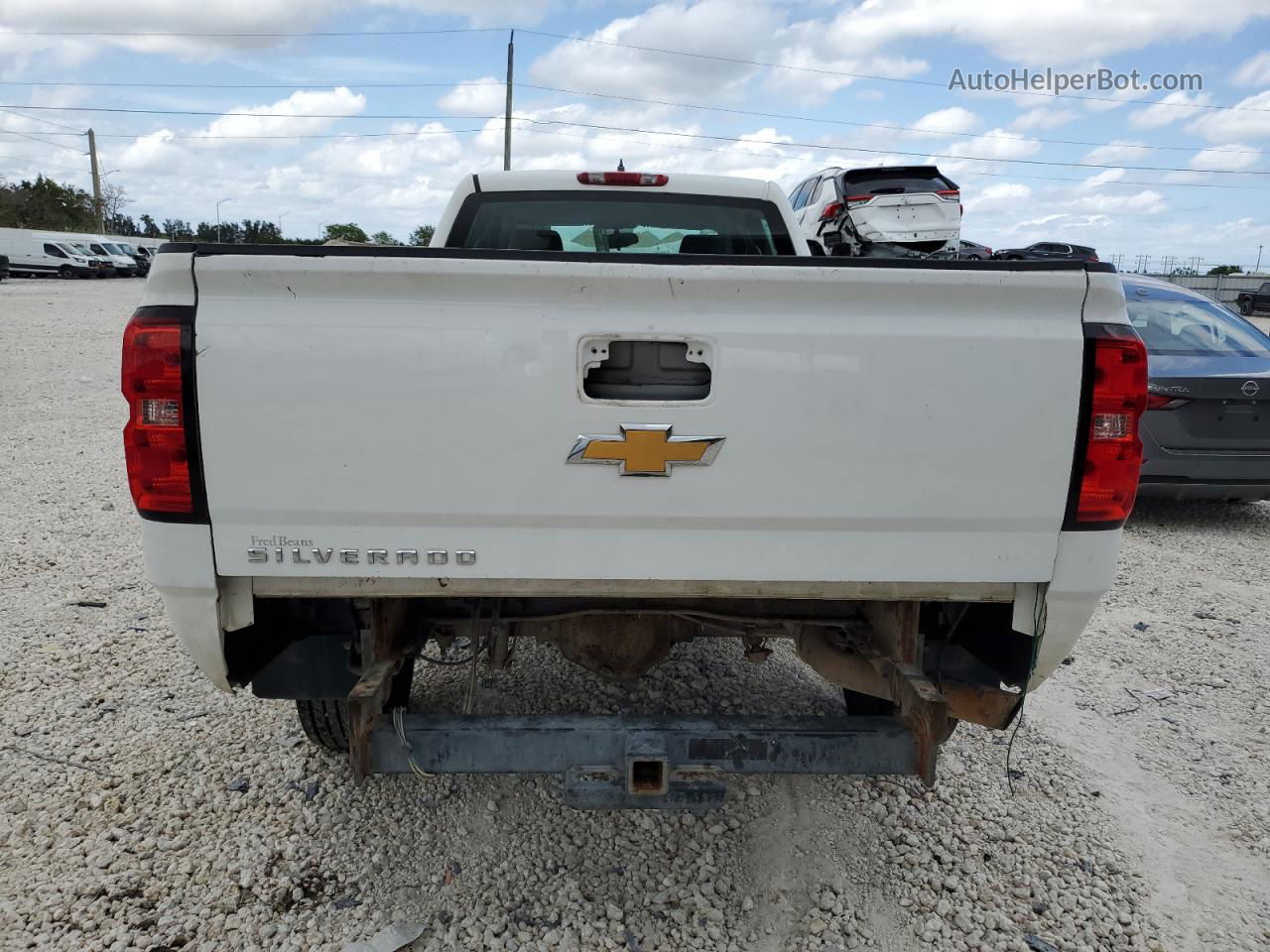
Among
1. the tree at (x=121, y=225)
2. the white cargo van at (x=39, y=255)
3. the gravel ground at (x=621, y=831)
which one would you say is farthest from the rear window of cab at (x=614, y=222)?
the tree at (x=121, y=225)

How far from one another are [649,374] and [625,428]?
0.53 ft

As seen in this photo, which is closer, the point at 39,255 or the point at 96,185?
the point at 39,255

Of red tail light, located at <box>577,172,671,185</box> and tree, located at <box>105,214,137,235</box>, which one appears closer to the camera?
red tail light, located at <box>577,172,671,185</box>

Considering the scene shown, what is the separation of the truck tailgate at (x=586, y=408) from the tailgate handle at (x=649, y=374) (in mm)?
49

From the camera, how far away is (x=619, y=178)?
4148mm

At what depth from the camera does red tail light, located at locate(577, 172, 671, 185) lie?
411 cm

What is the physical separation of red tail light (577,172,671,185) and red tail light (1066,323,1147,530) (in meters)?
2.48

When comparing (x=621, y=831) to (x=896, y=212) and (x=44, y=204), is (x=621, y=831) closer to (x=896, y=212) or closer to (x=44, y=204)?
(x=896, y=212)

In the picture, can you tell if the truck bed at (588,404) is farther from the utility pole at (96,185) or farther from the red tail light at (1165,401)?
the utility pole at (96,185)

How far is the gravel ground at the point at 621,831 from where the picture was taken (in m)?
2.59

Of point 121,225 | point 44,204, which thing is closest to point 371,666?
point 44,204

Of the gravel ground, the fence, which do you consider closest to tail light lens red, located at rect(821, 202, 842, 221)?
the gravel ground

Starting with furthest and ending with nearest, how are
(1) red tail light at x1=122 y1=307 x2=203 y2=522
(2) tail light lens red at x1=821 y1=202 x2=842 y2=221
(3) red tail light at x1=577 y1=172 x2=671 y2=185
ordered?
(2) tail light lens red at x1=821 y1=202 x2=842 y2=221 → (3) red tail light at x1=577 y1=172 x2=671 y2=185 → (1) red tail light at x1=122 y1=307 x2=203 y2=522

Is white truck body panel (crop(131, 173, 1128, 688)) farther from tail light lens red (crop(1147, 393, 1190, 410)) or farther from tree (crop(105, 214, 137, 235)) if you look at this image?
tree (crop(105, 214, 137, 235))
